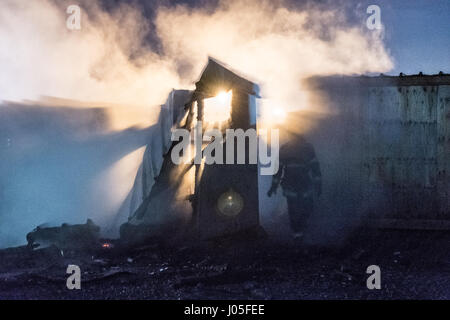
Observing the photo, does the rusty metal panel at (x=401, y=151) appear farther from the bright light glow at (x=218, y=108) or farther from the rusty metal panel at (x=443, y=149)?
the bright light glow at (x=218, y=108)

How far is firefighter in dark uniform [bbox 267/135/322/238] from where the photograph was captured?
6750 mm

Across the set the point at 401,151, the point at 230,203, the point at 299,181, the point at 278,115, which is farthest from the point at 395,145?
the point at 230,203

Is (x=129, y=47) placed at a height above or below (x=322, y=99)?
above

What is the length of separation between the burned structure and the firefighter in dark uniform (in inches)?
25.0

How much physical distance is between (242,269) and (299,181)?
7.36ft

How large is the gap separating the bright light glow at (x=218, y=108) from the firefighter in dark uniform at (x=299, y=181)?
55.4 inches

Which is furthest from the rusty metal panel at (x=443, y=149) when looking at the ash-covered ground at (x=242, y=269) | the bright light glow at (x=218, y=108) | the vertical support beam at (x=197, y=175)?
the vertical support beam at (x=197, y=175)

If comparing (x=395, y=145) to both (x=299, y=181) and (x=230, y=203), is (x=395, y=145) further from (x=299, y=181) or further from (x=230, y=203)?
(x=230, y=203)

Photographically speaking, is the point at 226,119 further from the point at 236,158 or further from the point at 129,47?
the point at 129,47

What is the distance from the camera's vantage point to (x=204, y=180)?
6.44m

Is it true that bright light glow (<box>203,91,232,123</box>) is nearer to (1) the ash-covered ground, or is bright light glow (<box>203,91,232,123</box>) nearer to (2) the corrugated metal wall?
(1) the ash-covered ground

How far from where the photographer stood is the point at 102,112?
9477 millimetres

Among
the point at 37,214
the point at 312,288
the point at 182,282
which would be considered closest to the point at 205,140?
the point at 182,282

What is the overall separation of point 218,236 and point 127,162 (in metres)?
3.93
